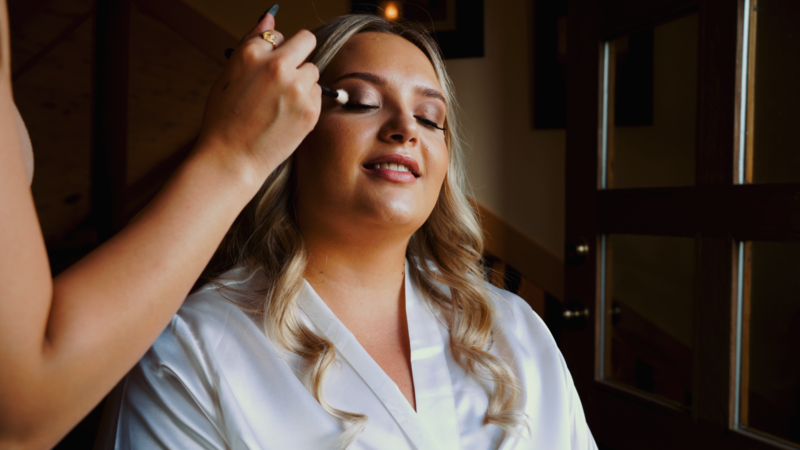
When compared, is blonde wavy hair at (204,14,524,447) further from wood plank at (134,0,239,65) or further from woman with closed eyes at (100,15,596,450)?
wood plank at (134,0,239,65)

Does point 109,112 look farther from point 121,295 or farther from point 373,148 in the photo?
point 121,295

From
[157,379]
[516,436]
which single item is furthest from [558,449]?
[157,379]

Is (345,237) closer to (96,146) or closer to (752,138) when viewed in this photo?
(752,138)

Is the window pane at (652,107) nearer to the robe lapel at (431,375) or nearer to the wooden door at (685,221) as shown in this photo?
Result: the wooden door at (685,221)

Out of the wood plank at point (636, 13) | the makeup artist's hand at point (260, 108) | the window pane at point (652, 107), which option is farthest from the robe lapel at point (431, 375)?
the wood plank at point (636, 13)

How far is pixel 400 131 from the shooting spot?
96 centimetres

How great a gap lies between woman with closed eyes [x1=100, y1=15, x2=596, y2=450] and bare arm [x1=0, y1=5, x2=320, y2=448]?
1.22 ft

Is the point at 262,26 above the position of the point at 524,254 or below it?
above

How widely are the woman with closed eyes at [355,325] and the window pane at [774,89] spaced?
72cm

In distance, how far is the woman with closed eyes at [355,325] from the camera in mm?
801

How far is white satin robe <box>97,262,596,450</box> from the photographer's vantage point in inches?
30.7

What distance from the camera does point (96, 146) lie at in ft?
9.92

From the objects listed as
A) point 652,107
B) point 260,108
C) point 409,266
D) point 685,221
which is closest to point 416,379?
point 409,266

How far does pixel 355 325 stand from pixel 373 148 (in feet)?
1.06
